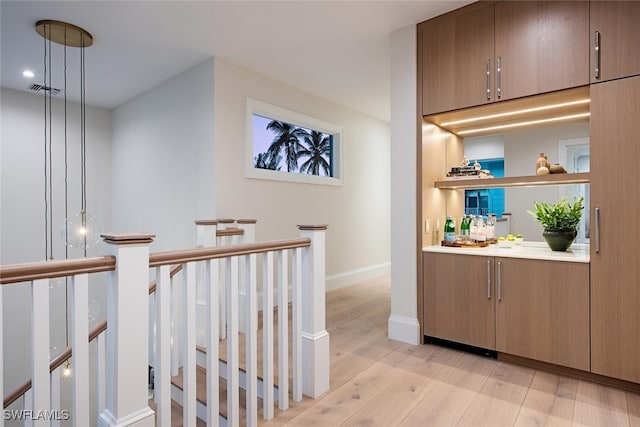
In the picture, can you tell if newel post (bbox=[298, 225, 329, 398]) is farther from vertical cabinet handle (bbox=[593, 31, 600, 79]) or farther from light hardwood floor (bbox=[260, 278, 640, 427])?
vertical cabinet handle (bbox=[593, 31, 600, 79])

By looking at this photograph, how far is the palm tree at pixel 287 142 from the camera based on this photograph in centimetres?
432

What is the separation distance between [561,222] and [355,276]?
3063mm

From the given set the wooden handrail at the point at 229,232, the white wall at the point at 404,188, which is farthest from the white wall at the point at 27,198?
the white wall at the point at 404,188

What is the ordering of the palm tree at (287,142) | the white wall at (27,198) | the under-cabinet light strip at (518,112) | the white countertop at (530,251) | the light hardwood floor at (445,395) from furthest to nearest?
the white wall at (27,198), the palm tree at (287,142), the under-cabinet light strip at (518,112), the white countertop at (530,251), the light hardwood floor at (445,395)

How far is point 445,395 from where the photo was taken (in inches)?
82.4

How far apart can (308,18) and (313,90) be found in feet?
5.29

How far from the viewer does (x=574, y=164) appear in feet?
8.25

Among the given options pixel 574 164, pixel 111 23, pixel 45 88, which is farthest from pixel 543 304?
pixel 45 88

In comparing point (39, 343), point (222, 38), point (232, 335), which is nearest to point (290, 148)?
point (222, 38)

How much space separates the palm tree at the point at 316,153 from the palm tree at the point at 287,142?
0.10 m

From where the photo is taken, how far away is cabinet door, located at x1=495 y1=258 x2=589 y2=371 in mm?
2213

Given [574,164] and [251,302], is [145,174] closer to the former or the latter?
[251,302]

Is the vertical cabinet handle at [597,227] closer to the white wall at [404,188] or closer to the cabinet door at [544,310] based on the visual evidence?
the cabinet door at [544,310]

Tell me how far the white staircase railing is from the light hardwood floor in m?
0.23
